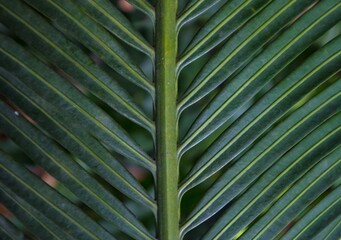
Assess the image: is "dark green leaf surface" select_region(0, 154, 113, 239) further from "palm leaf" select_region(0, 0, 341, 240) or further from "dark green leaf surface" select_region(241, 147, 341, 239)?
"dark green leaf surface" select_region(241, 147, 341, 239)

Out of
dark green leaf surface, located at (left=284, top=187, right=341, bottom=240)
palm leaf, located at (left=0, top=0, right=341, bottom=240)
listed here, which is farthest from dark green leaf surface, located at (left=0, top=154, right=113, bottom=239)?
dark green leaf surface, located at (left=284, top=187, right=341, bottom=240)

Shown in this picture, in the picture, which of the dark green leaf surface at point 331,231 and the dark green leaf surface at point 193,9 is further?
the dark green leaf surface at point 331,231

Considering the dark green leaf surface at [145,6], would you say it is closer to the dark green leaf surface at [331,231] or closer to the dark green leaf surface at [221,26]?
the dark green leaf surface at [221,26]

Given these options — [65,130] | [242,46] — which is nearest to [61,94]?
[65,130]

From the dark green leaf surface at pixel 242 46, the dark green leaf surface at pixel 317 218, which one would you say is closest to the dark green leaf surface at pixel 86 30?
the dark green leaf surface at pixel 242 46

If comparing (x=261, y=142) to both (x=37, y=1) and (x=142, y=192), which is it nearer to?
(x=142, y=192)


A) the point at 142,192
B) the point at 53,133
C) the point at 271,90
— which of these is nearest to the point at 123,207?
the point at 142,192
